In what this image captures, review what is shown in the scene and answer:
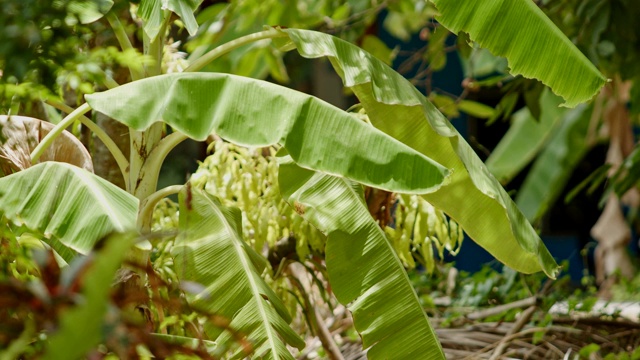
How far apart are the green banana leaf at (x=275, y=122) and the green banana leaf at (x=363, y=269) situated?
0.36 metres

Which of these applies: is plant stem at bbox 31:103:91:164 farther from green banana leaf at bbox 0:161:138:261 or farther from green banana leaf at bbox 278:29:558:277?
green banana leaf at bbox 278:29:558:277

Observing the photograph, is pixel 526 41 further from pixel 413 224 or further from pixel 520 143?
pixel 520 143

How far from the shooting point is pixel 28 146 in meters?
2.90

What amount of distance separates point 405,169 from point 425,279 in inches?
108

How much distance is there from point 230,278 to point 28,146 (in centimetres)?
89

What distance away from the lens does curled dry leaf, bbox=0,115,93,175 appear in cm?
274

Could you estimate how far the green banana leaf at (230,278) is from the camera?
8.18 ft

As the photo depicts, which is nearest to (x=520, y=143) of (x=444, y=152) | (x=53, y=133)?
(x=444, y=152)

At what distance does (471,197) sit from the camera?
2.91m

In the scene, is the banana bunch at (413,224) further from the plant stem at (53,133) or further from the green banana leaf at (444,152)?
the plant stem at (53,133)

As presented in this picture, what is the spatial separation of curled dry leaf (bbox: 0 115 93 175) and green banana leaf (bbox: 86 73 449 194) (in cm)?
51

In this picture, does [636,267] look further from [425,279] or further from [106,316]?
[106,316]

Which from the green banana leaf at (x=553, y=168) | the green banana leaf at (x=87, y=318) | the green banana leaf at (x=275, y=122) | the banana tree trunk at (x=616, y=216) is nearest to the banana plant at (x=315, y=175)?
the green banana leaf at (x=275, y=122)

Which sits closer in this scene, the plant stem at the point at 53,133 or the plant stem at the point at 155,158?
the plant stem at the point at 53,133
